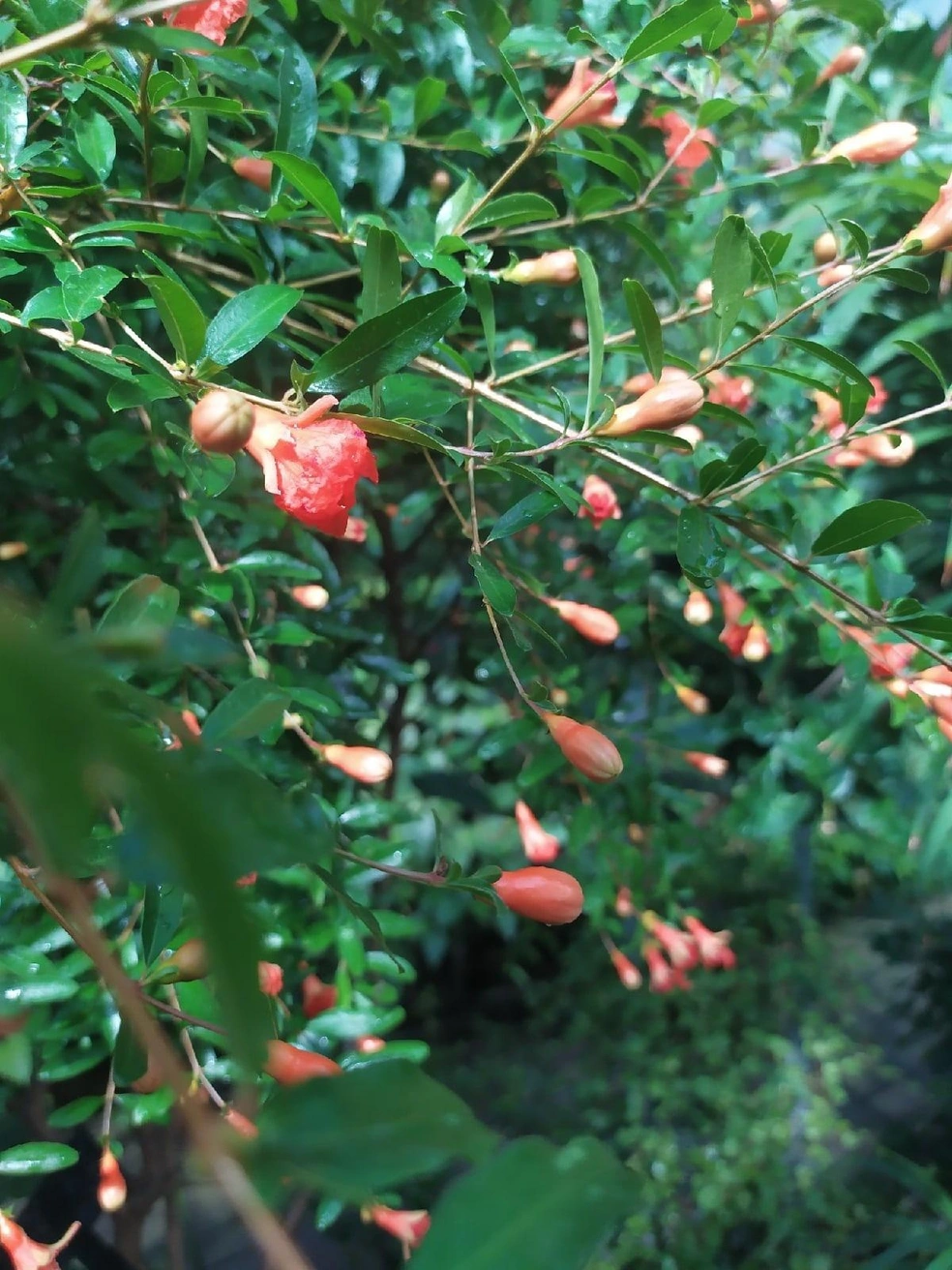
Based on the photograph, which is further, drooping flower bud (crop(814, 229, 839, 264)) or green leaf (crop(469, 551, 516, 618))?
drooping flower bud (crop(814, 229, 839, 264))

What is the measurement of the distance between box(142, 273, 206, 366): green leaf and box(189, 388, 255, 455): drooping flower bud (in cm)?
5

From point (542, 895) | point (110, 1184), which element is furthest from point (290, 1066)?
point (110, 1184)

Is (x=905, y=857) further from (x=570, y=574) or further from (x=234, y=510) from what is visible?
(x=234, y=510)

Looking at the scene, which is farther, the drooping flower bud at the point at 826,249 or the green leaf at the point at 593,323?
the drooping flower bud at the point at 826,249

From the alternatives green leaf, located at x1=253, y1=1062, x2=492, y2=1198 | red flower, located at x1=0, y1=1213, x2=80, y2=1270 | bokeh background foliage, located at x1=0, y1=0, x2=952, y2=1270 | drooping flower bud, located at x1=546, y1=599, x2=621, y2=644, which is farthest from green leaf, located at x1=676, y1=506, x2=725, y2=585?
red flower, located at x1=0, y1=1213, x2=80, y2=1270

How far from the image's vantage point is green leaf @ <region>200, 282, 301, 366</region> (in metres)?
0.28

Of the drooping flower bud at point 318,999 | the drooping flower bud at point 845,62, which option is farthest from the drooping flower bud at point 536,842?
the drooping flower bud at point 845,62

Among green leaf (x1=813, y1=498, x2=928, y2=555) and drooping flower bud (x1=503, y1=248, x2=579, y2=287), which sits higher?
drooping flower bud (x1=503, y1=248, x2=579, y2=287)

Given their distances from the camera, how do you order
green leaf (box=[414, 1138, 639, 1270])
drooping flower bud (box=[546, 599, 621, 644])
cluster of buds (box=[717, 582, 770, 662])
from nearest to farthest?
1. green leaf (box=[414, 1138, 639, 1270])
2. drooping flower bud (box=[546, 599, 621, 644])
3. cluster of buds (box=[717, 582, 770, 662])

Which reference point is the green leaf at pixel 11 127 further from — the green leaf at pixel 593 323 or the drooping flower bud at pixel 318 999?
the drooping flower bud at pixel 318 999

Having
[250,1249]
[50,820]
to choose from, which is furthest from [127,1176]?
[50,820]

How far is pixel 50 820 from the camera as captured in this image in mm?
98

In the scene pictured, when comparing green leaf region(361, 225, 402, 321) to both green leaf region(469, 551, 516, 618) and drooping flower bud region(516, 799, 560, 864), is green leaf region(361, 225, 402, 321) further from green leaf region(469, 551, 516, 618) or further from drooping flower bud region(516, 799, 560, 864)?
drooping flower bud region(516, 799, 560, 864)

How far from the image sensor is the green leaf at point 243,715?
235 millimetres
